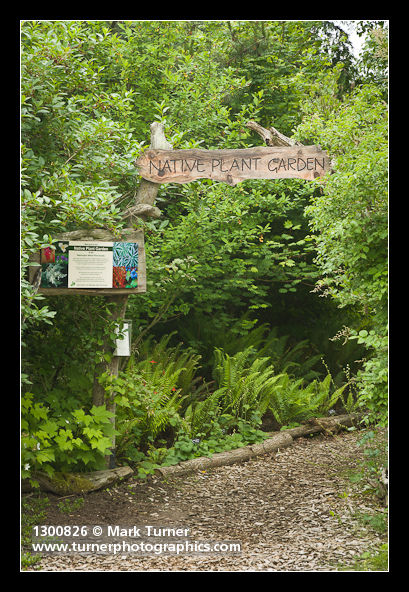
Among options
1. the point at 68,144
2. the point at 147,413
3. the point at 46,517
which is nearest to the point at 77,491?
the point at 46,517

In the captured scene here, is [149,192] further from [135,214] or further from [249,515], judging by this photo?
[249,515]

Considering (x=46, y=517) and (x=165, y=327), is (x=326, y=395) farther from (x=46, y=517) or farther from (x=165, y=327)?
(x=46, y=517)

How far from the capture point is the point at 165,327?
7211mm

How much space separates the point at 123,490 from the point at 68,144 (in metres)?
2.57

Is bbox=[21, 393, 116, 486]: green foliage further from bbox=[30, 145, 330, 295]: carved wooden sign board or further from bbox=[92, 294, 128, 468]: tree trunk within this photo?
bbox=[30, 145, 330, 295]: carved wooden sign board

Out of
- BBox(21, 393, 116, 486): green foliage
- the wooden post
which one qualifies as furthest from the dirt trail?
the wooden post

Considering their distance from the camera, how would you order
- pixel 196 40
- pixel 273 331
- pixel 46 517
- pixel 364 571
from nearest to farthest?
1. pixel 364 571
2. pixel 46 517
3. pixel 196 40
4. pixel 273 331

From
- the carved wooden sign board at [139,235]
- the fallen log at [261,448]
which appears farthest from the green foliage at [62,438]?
the carved wooden sign board at [139,235]

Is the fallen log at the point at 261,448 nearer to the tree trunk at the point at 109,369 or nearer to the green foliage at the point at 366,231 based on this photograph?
the tree trunk at the point at 109,369

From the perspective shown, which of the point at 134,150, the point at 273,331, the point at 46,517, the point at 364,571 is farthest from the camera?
the point at 273,331

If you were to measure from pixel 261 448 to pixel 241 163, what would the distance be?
276 centimetres

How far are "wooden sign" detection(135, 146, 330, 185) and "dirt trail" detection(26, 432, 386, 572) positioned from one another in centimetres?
237

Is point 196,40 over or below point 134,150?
over

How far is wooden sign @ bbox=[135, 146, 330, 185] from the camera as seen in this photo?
4.10 metres
